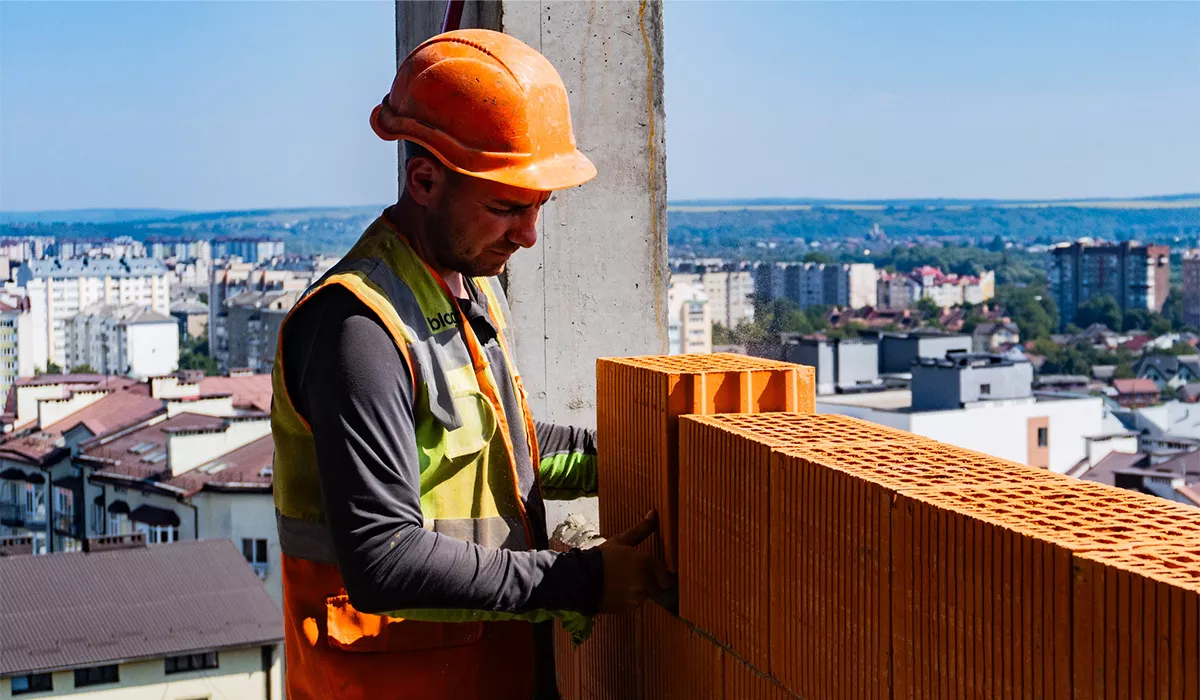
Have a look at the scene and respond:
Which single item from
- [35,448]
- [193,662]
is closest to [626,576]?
[193,662]

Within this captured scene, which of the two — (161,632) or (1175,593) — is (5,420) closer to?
(161,632)

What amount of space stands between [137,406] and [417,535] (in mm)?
50479

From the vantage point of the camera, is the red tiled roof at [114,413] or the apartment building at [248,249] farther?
the apartment building at [248,249]

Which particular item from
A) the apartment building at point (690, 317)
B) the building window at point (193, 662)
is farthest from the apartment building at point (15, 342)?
the building window at point (193, 662)

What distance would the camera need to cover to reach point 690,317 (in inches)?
2517

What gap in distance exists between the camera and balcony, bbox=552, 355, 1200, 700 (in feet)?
5.19

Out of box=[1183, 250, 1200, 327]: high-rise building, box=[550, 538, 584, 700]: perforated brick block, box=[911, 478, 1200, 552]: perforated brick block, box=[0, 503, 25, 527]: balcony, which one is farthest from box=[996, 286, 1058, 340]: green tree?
box=[911, 478, 1200, 552]: perforated brick block

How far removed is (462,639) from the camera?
100 inches

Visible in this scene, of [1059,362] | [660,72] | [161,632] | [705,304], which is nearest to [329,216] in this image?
[705,304]

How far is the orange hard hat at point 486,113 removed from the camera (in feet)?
7.86

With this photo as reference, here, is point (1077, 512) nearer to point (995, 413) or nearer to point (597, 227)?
point (597, 227)

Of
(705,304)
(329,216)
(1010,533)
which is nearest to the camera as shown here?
(1010,533)

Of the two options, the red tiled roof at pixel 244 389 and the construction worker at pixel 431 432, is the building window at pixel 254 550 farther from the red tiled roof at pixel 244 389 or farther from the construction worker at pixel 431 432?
the construction worker at pixel 431 432

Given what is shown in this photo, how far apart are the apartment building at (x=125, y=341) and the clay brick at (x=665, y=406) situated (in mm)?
93147
